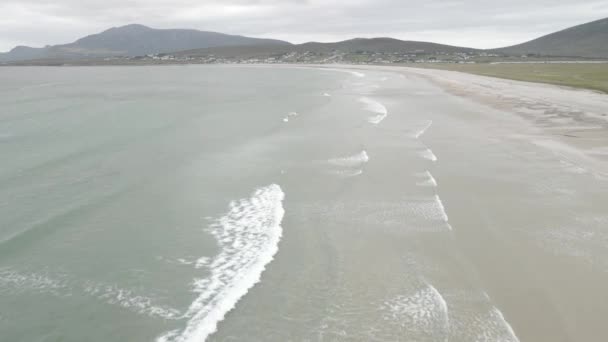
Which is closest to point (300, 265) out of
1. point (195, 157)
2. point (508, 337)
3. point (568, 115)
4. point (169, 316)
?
point (169, 316)

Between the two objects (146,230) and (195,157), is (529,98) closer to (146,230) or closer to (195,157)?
(195,157)

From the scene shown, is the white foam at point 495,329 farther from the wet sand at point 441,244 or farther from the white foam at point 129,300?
the white foam at point 129,300

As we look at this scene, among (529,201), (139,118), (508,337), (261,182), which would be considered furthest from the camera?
(139,118)

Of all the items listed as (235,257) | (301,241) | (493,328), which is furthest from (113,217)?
(493,328)

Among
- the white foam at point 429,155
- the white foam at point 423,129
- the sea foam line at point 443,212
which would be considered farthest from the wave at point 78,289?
the white foam at point 423,129

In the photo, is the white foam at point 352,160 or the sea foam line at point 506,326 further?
the white foam at point 352,160

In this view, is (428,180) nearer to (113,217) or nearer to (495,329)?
(495,329)

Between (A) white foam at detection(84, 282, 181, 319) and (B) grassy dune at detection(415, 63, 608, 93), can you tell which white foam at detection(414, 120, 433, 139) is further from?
(B) grassy dune at detection(415, 63, 608, 93)
